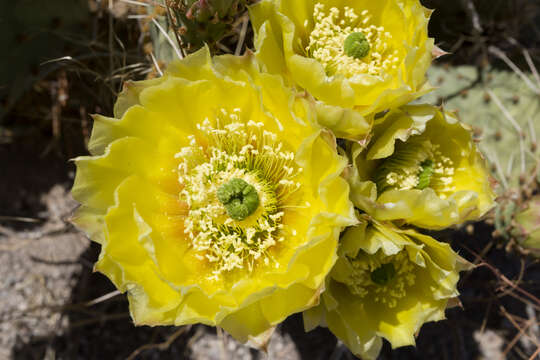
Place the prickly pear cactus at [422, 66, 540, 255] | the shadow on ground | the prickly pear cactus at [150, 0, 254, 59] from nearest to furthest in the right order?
the prickly pear cactus at [150, 0, 254, 59], the prickly pear cactus at [422, 66, 540, 255], the shadow on ground

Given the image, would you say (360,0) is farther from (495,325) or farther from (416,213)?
(495,325)

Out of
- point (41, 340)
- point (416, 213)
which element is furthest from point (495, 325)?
point (41, 340)

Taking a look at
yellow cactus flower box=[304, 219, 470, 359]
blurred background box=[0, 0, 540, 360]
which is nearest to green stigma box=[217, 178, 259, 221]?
yellow cactus flower box=[304, 219, 470, 359]

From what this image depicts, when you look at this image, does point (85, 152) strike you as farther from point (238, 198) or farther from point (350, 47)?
point (350, 47)

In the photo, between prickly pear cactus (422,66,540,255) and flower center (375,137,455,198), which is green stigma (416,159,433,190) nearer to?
flower center (375,137,455,198)

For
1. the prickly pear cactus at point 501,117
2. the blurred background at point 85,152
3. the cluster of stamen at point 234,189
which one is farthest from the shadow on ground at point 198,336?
the cluster of stamen at point 234,189

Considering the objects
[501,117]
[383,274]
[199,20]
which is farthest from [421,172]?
[501,117]
